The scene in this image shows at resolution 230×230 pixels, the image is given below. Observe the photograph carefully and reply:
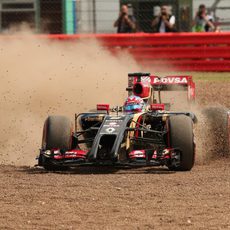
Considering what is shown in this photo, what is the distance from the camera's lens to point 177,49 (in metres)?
22.4

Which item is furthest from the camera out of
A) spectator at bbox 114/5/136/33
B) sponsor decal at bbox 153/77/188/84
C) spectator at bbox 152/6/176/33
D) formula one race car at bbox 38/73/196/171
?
spectator at bbox 114/5/136/33

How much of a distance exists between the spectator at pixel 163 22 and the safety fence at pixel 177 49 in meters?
0.81

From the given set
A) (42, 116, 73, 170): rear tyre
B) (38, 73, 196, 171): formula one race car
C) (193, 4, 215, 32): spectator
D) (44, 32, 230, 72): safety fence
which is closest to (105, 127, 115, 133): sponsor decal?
(38, 73, 196, 171): formula one race car

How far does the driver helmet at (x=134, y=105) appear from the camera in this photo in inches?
453

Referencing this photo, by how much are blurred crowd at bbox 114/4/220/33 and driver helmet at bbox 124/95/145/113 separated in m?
11.8

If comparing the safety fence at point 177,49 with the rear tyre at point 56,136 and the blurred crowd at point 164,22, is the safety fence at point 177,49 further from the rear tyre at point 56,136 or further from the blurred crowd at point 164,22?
the rear tyre at point 56,136

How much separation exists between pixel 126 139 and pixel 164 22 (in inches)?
510

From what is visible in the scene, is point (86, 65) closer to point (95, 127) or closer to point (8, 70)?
point (8, 70)

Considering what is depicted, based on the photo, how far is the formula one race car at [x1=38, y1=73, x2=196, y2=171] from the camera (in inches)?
402

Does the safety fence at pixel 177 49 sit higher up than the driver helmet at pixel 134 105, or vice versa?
the safety fence at pixel 177 49

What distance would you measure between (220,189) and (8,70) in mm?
9441

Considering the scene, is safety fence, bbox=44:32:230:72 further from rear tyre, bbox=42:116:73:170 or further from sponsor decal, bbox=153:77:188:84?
rear tyre, bbox=42:116:73:170

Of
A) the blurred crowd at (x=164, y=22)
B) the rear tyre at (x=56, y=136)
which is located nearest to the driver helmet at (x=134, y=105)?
the rear tyre at (x=56, y=136)

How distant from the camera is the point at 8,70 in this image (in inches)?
701
